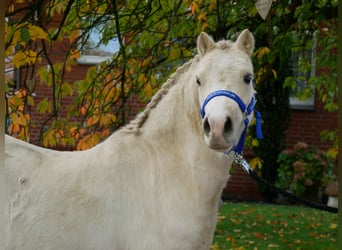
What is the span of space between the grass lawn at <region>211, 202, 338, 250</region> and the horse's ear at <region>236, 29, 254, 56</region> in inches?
178

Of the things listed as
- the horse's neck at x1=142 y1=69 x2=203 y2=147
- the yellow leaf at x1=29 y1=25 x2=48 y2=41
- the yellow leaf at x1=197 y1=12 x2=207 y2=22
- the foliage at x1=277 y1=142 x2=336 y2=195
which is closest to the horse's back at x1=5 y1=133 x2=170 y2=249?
the horse's neck at x1=142 y1=69 x2=203 y2=147

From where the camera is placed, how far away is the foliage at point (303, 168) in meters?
11.2

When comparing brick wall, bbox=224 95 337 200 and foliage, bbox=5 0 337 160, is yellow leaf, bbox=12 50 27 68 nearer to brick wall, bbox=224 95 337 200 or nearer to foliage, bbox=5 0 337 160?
foliage, bbox=5 0 337 160

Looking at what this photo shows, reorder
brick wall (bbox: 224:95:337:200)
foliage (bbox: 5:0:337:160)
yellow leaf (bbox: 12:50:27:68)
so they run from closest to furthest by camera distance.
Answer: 1. yellow leaf (bbox: 12:50:27:68)
2. foliage (bbox: 5:0:337:160)
3. brick wall (bbox: 224:95:337:200)

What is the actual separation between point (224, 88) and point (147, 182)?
635 millimetres

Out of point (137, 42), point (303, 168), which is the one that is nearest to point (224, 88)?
point (137, 42)

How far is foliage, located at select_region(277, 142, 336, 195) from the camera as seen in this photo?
1121 cm

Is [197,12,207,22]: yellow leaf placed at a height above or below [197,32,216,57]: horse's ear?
above

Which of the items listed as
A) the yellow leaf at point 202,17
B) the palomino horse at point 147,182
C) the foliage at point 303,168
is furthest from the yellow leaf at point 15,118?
the foliage at point 303,168

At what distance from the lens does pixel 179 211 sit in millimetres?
2650

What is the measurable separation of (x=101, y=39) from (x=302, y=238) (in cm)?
412

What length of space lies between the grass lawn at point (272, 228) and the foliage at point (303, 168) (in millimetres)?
659

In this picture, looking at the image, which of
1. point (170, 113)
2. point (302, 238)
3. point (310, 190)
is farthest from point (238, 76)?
point (310, 190)

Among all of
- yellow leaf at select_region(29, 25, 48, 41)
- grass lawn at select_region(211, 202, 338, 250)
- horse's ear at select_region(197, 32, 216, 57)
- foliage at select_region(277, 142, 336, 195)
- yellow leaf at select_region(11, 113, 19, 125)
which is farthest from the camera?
Result: foliage at select_region(277, 142, 336, 195)
